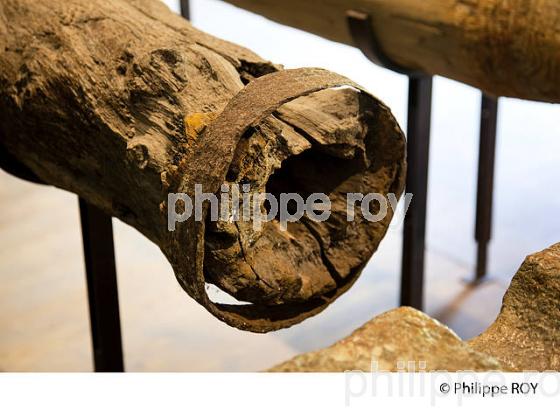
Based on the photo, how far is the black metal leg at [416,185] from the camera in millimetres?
2838

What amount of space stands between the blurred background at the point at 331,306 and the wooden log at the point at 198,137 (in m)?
1.08

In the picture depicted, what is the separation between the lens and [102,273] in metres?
2.52

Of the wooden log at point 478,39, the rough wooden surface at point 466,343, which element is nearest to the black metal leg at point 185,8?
the wooden log at point 478,39

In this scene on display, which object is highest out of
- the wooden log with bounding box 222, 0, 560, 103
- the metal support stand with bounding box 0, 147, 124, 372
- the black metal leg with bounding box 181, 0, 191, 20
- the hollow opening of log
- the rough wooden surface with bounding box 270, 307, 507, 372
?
the black metal leg with bounding box 181, 0, 191, 20

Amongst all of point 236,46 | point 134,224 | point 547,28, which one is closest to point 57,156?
point 134,224

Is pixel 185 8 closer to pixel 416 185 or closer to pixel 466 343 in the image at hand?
pixel 416 185

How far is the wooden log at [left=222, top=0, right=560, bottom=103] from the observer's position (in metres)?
1.84

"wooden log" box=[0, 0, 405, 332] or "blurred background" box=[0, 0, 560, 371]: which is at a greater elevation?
"wooden log" box=[0, 0, 405, 332]

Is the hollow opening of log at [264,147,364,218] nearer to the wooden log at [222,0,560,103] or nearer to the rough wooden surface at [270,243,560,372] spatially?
the wooden log at [222,0,560,103]

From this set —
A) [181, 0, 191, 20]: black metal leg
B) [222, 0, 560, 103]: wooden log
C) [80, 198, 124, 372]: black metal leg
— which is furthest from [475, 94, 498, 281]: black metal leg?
[80, 198, 124, 372]: black metal leg

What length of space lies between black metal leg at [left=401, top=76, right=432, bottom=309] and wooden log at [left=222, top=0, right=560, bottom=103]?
0.41m

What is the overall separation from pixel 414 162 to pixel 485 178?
31.9 inches

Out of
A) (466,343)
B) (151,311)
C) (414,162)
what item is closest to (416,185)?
(414,162)

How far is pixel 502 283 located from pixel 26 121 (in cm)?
248
